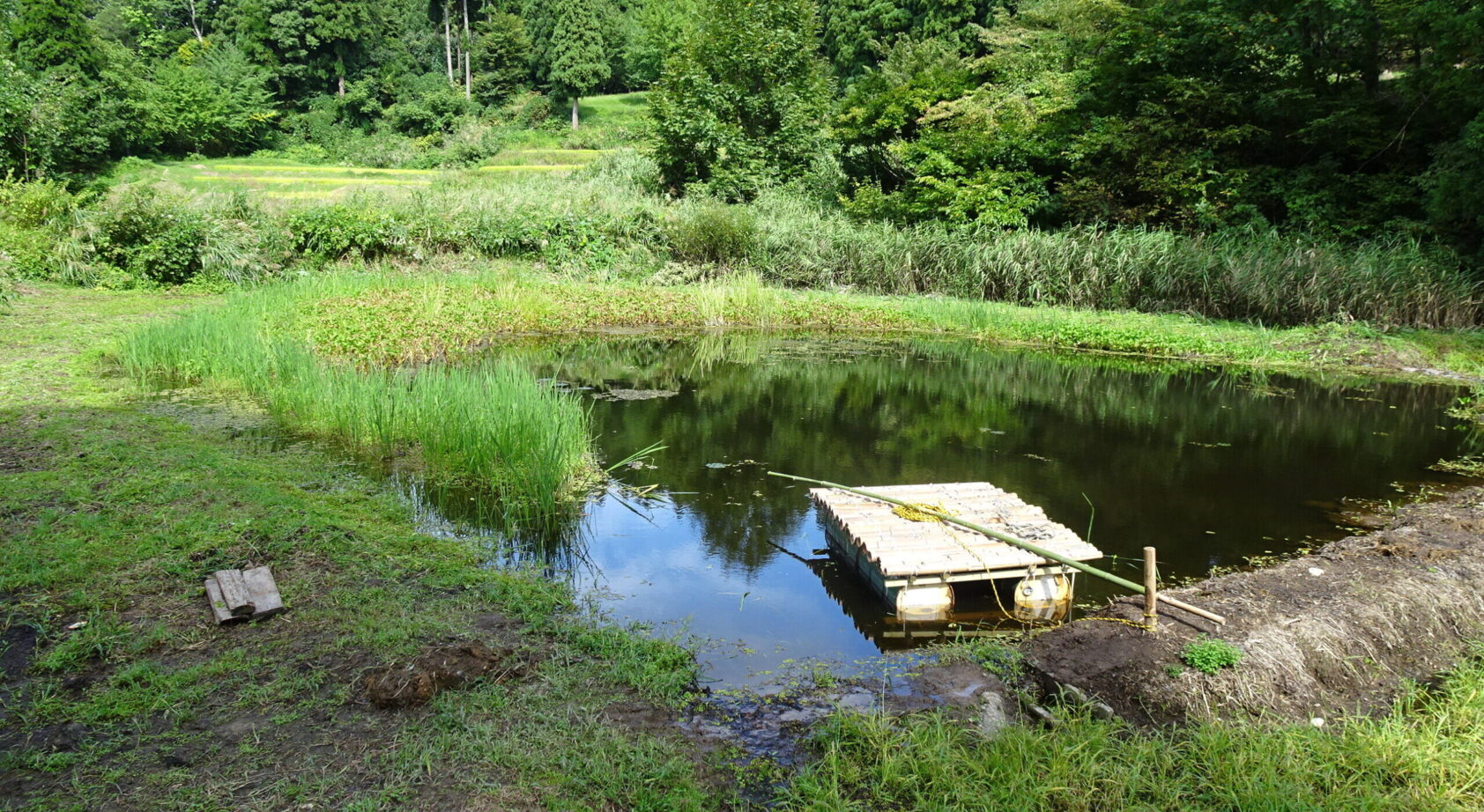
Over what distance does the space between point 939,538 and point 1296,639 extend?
174 cm

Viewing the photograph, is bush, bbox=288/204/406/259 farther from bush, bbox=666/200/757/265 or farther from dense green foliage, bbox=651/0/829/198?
dense green foliage, bbox=651/0/829/198

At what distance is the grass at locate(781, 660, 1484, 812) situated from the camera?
2.82 m

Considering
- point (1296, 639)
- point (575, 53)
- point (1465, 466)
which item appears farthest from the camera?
point (575, 53)

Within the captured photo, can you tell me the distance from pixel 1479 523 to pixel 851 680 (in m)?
4.29

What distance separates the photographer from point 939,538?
493 centimetres

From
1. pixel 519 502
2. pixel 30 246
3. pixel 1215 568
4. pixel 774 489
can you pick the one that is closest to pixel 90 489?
pixel 519 502

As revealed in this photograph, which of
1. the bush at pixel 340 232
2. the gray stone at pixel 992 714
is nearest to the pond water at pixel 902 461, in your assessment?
the gray stone at pixel 992 714

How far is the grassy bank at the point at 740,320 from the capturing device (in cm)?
1088

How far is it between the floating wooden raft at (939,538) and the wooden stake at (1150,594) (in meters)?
0.69

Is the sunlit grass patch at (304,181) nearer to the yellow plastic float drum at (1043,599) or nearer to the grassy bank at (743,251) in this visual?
the grassy bank at (743,251)

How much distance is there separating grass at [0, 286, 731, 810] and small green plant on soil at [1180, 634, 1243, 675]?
2119 mm

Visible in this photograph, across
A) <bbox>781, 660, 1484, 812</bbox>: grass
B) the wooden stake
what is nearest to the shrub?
<bbox>781, 660, 1484, 812</bbox>: grass

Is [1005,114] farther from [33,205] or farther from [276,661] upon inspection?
[276,661]

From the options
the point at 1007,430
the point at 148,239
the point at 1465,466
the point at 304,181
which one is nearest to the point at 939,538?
the point at 1007,430
